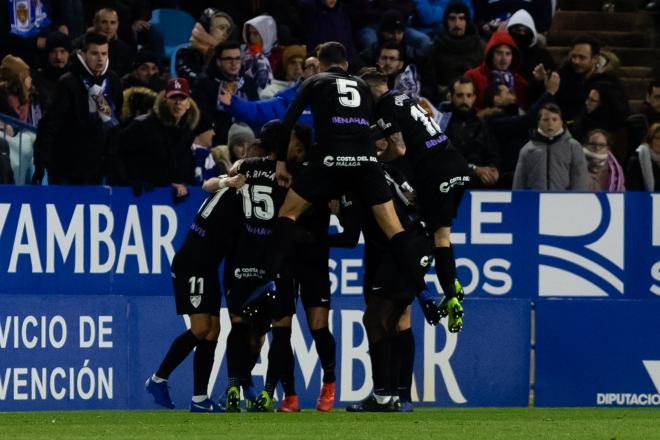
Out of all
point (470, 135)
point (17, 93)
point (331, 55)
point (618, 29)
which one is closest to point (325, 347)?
point (331, 55)

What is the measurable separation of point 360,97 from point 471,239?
136 inches

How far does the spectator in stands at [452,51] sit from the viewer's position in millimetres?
18969

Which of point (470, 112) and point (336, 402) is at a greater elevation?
point (470, 112)

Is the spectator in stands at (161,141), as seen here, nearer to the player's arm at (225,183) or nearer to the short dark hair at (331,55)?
the player's arm at (225,183)

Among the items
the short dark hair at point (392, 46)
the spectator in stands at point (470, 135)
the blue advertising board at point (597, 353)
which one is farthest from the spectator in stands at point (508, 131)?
the blue advertising board at point (597, 353)

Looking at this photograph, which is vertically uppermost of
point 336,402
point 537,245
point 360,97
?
point 360,97

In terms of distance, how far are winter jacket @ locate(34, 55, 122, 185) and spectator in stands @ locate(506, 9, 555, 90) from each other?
189 inches

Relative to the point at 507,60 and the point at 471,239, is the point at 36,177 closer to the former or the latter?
the point at 471,239

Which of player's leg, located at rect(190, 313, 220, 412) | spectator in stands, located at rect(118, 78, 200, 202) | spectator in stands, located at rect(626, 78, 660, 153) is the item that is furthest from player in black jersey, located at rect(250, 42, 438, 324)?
spectator in stands, located at rect(626, 78, 660, 153)

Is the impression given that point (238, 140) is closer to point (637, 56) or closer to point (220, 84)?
point (220, 84)

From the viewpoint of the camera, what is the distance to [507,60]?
1856 centimetres

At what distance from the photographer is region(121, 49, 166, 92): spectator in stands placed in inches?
696

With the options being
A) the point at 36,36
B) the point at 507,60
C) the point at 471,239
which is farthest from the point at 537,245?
the point at 36,36

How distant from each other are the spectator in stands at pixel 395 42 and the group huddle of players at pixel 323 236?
457 cm
